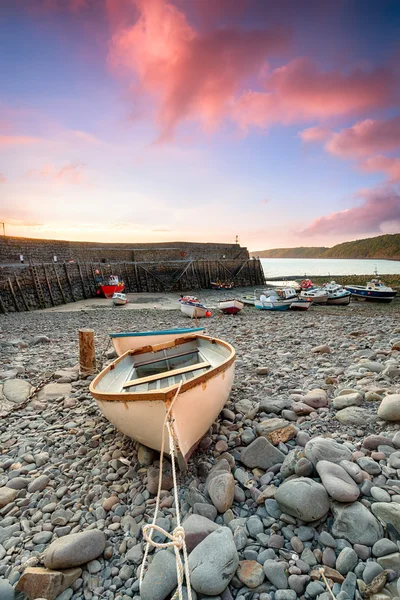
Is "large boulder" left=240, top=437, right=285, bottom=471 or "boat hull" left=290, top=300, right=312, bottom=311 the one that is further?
"boat hull" left=290, top=300, right=312, bottom=311

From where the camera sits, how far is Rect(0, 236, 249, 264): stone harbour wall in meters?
27.9

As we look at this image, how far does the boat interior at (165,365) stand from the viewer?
5414 mm

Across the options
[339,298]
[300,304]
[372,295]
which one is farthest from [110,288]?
[372,295]

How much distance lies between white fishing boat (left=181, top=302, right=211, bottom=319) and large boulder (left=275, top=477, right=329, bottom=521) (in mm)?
15341

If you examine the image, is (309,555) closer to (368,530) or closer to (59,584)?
(368,530)

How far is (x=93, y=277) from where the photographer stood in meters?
33.2

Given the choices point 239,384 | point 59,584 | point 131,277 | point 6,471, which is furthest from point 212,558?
point 131,277

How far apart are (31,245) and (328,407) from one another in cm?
3129

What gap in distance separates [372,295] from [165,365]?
25.0m

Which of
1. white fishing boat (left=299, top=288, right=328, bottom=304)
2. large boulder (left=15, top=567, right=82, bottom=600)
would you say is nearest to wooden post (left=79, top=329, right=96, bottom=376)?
large boulder (left=15, top=567, right=82, bottom=600)

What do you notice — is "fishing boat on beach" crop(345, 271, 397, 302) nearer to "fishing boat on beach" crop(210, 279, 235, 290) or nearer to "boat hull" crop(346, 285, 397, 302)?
"boat hull" crop(346, 285, 397, 302)

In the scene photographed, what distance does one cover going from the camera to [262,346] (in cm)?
1061

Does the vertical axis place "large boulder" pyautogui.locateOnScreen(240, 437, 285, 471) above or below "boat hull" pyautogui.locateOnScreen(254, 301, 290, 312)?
above

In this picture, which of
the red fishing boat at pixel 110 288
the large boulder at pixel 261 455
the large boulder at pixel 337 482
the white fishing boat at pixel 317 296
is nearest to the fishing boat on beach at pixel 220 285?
the red fishing boat at pixel 110 288
